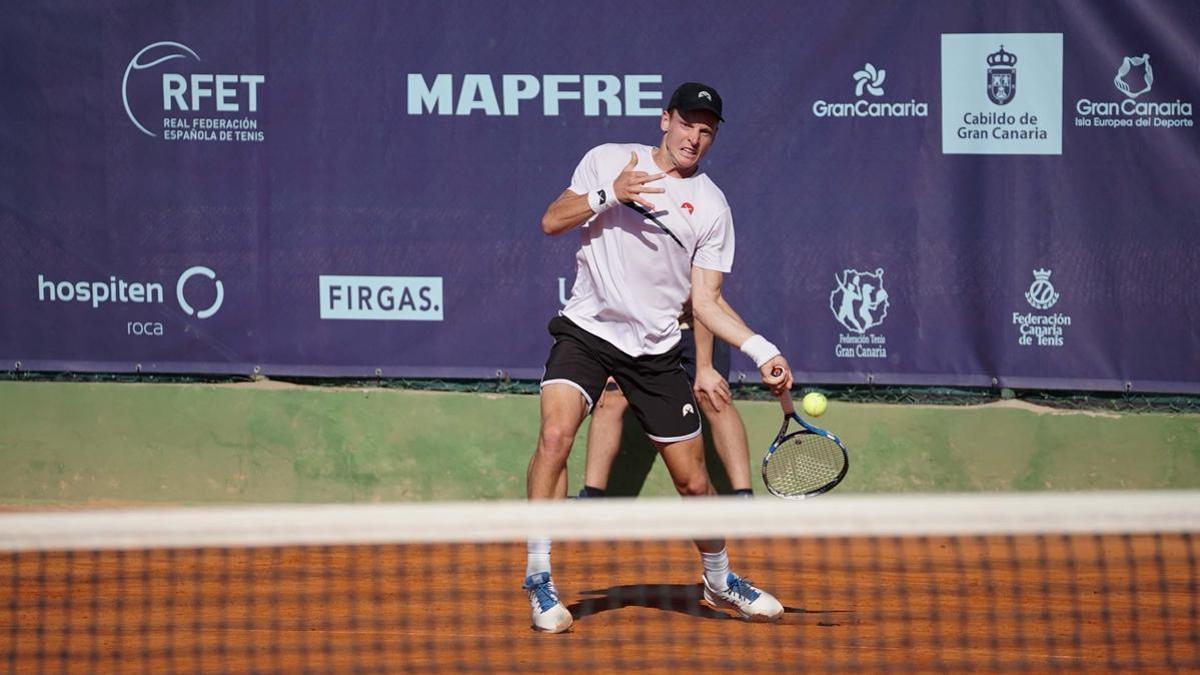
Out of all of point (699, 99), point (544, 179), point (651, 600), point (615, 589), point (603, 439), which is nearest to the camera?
point (699, 99)

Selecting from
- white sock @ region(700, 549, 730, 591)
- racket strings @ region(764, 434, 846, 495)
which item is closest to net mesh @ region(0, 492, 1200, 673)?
white sock @ region(700, 549, 730, 591)

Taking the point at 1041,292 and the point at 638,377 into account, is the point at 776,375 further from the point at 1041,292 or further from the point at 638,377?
the point at 1041,292

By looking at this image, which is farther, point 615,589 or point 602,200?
point 615,589

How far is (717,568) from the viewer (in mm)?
4926

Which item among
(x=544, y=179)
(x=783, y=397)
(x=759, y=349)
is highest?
(x=544, y=179)

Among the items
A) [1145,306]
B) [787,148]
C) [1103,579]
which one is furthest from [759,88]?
[1103,579]

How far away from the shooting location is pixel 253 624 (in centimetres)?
477

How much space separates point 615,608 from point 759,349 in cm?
99

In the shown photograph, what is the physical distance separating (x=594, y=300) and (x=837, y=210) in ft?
4.83

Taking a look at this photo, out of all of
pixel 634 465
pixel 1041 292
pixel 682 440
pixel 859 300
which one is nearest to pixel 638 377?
Result: pixel 682 440

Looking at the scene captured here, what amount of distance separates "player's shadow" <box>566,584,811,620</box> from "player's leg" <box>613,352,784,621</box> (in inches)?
4.5

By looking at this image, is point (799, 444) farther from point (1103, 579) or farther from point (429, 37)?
point (429, 37)

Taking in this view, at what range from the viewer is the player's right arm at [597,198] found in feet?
14.9

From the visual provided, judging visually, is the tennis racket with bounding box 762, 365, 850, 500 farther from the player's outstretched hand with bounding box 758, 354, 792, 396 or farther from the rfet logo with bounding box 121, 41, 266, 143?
the rfet logo with bounding box 121, 41, 266, 143
